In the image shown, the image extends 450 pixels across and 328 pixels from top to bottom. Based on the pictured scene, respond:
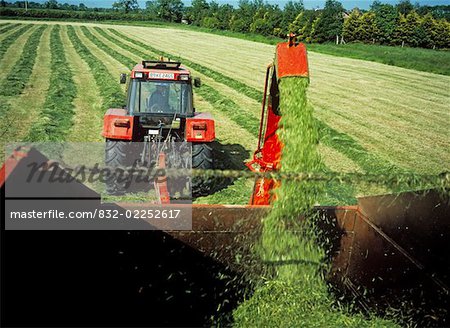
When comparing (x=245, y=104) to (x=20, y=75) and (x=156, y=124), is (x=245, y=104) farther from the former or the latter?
(x=20, y=75)

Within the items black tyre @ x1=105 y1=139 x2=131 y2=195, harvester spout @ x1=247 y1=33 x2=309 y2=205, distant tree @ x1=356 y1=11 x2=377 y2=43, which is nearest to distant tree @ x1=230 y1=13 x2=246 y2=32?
distant tree @ x1=356 y1=11 x2=377 y2=43

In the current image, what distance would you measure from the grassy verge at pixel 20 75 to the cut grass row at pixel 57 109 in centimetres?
88

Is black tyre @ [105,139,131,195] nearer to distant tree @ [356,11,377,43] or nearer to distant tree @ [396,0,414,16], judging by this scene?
distant tree @ [356,11,377,43]

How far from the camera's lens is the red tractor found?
22.1 ft

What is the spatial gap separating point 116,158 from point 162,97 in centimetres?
117

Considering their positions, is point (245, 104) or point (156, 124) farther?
point (245, 104)

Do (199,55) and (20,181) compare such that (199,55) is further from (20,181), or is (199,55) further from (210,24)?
(210,24)

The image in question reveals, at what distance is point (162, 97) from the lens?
7.13 meters

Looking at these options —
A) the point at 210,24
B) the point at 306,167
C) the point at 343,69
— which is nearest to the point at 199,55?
the point at 343,69

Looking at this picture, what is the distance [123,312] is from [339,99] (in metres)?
14.2

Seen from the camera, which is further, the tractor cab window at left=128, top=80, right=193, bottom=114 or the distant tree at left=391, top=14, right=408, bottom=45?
the distant tree at left=391, top=14, right=408, bottom=45

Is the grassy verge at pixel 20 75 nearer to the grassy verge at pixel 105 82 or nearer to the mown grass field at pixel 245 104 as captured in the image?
the mown grass field at pixel 245 104

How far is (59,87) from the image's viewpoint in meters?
Answer: 15.2

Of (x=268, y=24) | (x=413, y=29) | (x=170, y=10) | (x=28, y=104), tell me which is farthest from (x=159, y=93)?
(x=170, y=10)
